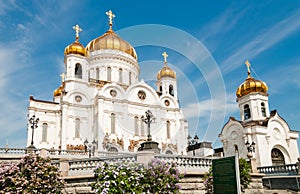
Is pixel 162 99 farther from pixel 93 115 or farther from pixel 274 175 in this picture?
pixel 274 175

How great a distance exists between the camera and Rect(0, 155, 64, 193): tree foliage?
30.1 ft

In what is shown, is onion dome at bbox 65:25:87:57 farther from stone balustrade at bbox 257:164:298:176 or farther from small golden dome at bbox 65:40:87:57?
stone balustrade at bbox 257:164:298:176

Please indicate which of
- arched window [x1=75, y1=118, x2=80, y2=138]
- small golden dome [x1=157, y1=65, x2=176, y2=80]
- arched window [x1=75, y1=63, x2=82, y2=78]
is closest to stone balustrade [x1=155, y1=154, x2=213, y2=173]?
arched window [x1=75, y1=118, x2=80, y2=138]

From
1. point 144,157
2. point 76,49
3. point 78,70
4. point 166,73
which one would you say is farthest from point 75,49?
point 144,157

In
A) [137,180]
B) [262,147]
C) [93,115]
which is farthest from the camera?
[93,115]

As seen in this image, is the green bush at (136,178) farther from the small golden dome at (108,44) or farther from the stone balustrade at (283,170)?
the small golden dome at (108,44)

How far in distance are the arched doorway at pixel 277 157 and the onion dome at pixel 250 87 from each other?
259 inches

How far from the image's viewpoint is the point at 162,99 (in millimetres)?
38938

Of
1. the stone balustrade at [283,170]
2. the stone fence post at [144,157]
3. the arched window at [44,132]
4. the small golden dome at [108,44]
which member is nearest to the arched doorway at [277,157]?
the stone balustrade at [283,170]

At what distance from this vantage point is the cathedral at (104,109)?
1261 inches

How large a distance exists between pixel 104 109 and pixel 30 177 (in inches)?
919

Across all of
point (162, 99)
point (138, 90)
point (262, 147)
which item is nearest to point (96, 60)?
point (138, 90)

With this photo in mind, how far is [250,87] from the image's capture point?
29281 mm

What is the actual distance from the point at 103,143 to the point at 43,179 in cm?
2080
